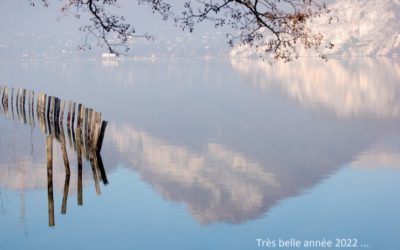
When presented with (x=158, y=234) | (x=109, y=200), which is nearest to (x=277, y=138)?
(x=109, y=200)

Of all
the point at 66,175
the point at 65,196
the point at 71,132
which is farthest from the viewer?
the point at 71,132

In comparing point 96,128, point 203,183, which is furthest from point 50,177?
point 203,183

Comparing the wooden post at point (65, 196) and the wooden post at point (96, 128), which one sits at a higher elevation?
the wooden post at point (96, 128)

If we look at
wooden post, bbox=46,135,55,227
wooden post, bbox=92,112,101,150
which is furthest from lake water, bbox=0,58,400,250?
wooden post, bbox=92,112,101,150

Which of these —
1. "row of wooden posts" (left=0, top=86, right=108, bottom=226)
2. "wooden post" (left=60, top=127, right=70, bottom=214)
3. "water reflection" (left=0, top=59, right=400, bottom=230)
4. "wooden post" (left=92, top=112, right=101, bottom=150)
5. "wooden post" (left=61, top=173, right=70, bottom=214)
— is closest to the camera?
"wooden post" (left=60, top=127, right=70, bottom=214)

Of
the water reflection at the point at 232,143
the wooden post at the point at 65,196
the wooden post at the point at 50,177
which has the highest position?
the wooden post at the point at 50,177

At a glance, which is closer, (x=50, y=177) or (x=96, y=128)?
(x=50, y=177)

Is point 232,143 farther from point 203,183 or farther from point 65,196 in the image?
point 65,196

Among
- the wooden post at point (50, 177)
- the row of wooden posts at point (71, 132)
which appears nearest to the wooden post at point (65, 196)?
the row of wooden posts at point (71, 132)

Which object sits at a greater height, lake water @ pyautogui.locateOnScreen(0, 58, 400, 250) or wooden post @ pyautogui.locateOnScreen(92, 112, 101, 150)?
wooden post @ pyautogui.locateOnScreen(92, 112, 101, 150)

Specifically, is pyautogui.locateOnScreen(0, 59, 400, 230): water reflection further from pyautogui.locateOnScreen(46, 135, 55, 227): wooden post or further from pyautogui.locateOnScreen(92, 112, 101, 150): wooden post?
pyautogui.locateOnScreen(92, 112, 101, 150): wooden post

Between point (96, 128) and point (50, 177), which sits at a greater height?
point (96, 128)

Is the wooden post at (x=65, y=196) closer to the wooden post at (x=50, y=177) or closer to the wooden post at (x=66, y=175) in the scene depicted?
the wooden post at (x=66, y=175)

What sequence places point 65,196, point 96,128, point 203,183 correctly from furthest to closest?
point 203,183, point 96,128, point 65,196
